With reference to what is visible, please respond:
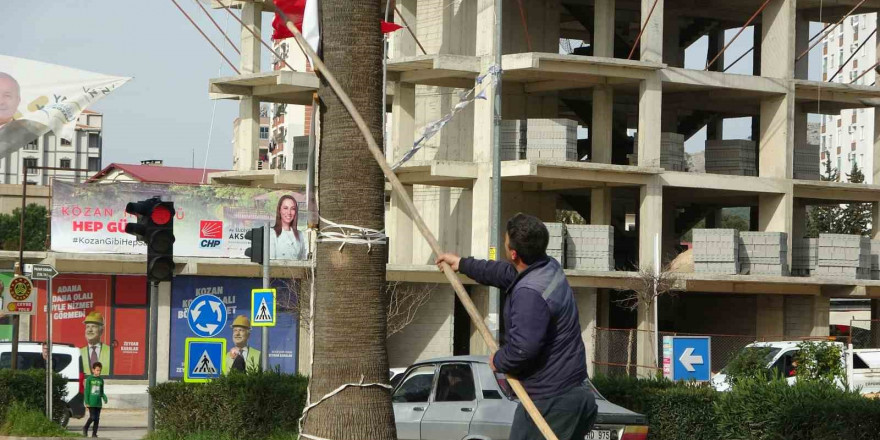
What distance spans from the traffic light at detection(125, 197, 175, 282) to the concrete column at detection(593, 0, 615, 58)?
2603 cm

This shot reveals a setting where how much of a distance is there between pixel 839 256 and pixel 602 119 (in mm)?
8604

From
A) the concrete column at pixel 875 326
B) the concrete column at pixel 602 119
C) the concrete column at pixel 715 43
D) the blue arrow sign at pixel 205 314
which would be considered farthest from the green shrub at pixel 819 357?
the concrete column at pixel 715 43

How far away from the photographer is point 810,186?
43.9 m

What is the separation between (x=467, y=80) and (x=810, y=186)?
11.4 metres

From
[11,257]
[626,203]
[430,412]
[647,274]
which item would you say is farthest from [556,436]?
[626,203]

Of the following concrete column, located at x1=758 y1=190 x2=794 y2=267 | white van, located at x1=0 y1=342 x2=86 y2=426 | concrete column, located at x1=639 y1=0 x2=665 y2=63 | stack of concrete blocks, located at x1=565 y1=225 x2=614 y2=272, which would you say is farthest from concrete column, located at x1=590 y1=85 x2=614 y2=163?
white van, located at x1=0 y1=342 x2=86 y2=426

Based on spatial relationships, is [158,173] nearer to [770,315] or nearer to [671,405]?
[770,315]

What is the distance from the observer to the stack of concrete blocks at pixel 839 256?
142ft

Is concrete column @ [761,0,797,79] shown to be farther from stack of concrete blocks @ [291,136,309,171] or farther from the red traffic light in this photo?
the red traffic light

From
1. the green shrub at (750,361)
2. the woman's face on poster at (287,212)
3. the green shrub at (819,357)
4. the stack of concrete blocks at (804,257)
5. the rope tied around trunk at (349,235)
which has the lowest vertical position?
the green shrub at (750,361)

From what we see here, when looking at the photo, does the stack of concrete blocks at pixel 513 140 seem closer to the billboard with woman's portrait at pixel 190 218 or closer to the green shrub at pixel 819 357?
the billboard with woman's portrait at pixel 190 218

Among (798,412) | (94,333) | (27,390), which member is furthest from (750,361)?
(94,333)

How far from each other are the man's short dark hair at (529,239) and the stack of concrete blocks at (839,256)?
121ft

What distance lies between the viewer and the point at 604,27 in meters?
42.1
